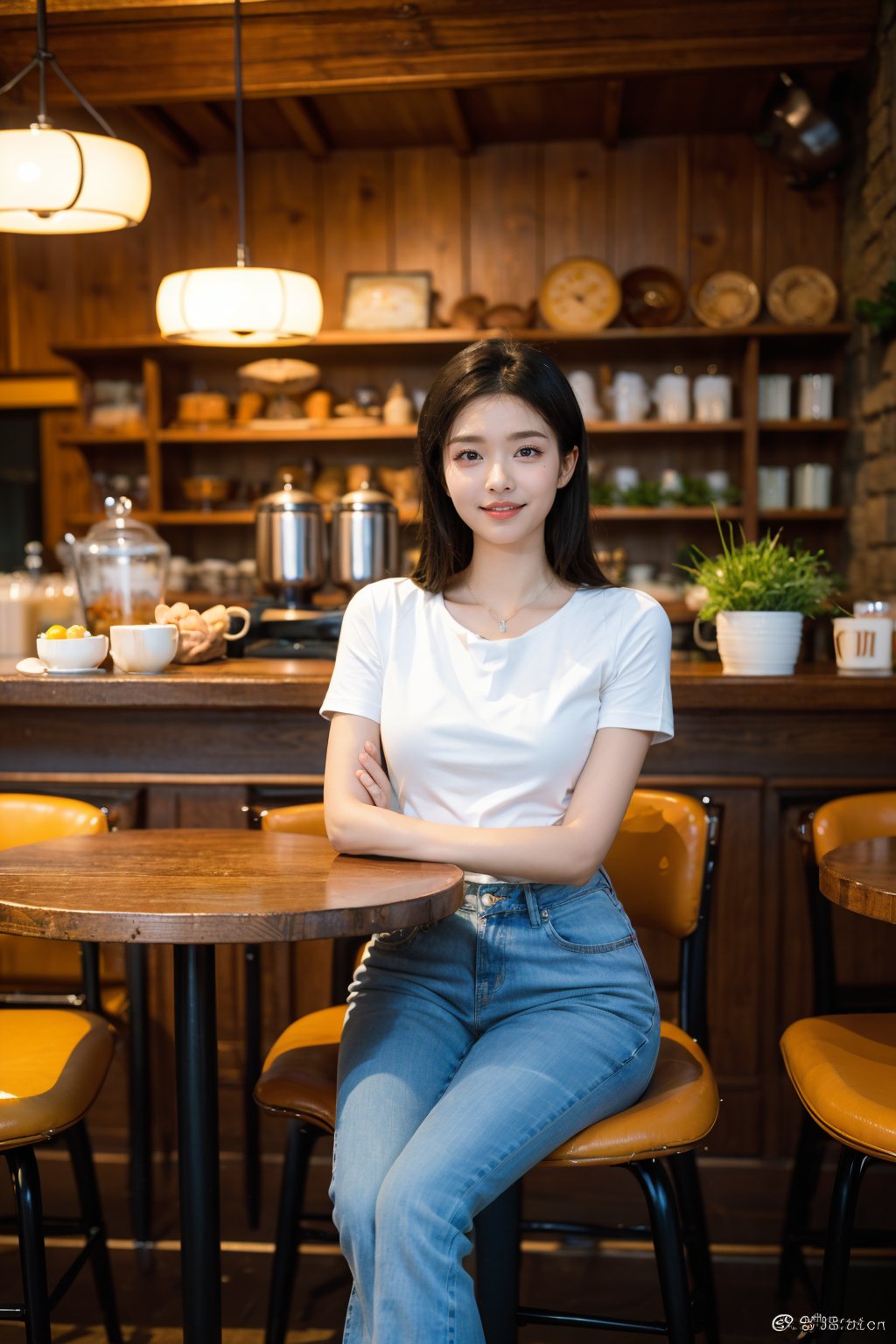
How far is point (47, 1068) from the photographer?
66.8 inches

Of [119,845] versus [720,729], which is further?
[720,729]

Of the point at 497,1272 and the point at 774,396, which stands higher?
the point at 774,396

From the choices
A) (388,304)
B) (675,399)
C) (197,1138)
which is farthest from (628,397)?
(197,1138)

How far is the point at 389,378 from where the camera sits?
5465 mm

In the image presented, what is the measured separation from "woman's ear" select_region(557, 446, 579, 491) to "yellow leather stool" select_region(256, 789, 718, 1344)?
492 mm

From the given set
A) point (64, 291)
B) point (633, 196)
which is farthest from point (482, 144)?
point (64, 291)

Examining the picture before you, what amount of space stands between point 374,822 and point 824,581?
1.17 metres

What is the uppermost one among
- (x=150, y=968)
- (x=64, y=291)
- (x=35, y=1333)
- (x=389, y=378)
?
(x=64, y=291)

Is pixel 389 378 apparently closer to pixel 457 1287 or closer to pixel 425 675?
pixel 425 675

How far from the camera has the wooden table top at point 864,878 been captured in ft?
4.93

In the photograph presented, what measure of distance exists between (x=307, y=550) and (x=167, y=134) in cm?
292

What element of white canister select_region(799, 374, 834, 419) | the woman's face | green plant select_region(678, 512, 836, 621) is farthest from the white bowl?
white canister select_region(799, 374, 834, 419)

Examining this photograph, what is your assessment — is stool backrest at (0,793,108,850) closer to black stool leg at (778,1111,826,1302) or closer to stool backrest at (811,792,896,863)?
stool backrest at (811,792,896,863)

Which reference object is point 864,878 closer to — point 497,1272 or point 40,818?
point 497,1272
